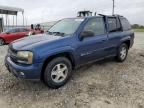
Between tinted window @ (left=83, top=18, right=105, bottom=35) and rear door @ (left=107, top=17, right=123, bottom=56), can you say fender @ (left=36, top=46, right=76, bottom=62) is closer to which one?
tinted window @ (left=83, top=18, right=105, bottom=35)

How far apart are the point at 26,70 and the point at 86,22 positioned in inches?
85.0

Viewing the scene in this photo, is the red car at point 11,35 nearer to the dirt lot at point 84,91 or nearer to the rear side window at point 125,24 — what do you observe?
the rear side window at point 125,24

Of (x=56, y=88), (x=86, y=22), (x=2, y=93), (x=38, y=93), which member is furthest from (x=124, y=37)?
(x=2, y=93)

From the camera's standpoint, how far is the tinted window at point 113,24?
5.74 meters

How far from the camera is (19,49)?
13.0 feet

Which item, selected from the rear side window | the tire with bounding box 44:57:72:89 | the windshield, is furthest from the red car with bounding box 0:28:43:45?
the tire with bounding box 44:57:72:89

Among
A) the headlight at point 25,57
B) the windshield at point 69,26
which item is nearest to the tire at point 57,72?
the headlight at point 25,57

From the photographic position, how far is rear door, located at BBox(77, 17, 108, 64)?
184 inches

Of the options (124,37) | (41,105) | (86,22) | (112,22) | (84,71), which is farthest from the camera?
(124,37)

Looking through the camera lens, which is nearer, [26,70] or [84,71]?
[26,70]

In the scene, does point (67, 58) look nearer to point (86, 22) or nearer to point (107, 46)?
point (86, 22)

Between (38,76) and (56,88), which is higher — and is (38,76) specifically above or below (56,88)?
above

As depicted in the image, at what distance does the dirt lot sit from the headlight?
0.80m

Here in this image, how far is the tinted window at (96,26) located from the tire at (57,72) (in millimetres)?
1211
